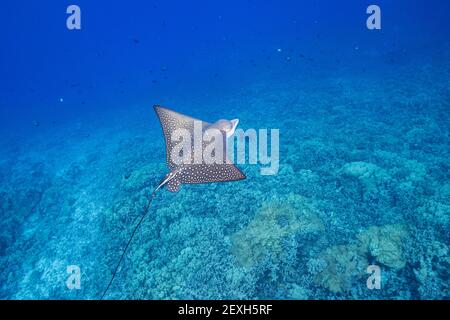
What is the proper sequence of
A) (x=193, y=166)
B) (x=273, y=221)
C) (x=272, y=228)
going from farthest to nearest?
(x=273, y=221) < (x=272, y=228) < (x=193, y=166)

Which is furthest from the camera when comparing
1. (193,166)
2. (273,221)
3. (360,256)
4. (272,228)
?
(273,221)

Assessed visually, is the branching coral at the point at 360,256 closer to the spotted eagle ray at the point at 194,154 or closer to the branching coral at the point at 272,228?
the branching coral at the point at 272,228

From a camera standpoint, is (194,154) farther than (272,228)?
No

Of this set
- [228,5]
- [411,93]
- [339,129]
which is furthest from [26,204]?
[228,5]

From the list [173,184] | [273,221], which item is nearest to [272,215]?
[273,221]

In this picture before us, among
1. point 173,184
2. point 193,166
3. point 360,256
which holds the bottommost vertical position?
point 360,256

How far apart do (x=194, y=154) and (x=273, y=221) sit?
207 cm

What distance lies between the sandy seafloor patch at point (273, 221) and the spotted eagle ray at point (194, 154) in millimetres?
1176

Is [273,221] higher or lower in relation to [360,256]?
higher

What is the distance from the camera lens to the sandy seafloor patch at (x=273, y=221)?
4.27m

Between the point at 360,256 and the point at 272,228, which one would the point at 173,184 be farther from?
the point at 360,256

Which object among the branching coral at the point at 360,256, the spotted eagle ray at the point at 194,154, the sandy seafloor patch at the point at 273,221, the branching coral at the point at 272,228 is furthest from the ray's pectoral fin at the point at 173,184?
the branching coral at the point at 360,256

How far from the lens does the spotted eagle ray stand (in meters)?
4.36

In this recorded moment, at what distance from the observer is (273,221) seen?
518 cm
